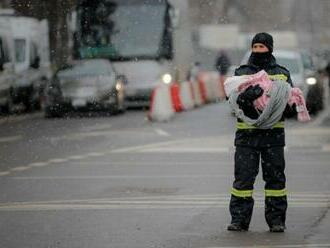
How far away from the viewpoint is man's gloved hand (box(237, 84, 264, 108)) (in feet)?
36.2

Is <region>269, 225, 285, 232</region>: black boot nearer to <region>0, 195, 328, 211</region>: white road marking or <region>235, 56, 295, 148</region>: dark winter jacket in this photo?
<region>235, 56, 295, 148</region>: dark winter jacket

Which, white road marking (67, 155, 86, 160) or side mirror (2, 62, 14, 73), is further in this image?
side mirror (2, 62, 14, 73)

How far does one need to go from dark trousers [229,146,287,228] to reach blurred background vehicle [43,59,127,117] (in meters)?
22.0

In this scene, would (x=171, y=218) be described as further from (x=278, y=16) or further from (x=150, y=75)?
(x=278, y=16)

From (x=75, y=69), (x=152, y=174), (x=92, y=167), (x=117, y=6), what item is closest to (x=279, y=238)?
(x=152, y=174)

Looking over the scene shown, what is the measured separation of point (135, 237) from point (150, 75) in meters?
26.3

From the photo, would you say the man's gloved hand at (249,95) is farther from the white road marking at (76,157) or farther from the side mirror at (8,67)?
the side mirror at (8,67)

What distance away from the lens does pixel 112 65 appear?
35094mm

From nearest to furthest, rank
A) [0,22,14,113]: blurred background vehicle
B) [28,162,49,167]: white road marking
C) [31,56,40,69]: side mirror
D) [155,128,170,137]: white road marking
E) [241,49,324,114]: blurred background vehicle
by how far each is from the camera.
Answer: [28,162,49,167]: white road marking < [155,128,170,137]: white road marking < [241,49,324,114]: blurred background vehicle < [0,22,14,113]: blurred background vehicle < [31,56,40,69]: side mirror

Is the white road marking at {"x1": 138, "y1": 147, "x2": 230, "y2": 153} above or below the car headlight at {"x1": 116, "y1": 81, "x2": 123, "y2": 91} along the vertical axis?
above

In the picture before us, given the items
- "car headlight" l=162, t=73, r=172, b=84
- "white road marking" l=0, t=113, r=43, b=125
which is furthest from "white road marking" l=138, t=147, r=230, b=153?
"car headlight" l=162, t=73, r=172, b=84

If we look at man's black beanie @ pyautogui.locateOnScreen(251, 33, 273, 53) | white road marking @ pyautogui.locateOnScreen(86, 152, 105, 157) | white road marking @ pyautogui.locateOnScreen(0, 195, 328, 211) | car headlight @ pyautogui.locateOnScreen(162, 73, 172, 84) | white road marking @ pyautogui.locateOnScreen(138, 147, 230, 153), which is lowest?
car headlight @ pyautogui.locateOnScreen(162, 73, 172, 84)

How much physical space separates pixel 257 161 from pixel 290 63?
21.6 metres

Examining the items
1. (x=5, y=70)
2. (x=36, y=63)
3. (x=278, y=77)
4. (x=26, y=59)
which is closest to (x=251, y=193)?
(x=278, y=77)
